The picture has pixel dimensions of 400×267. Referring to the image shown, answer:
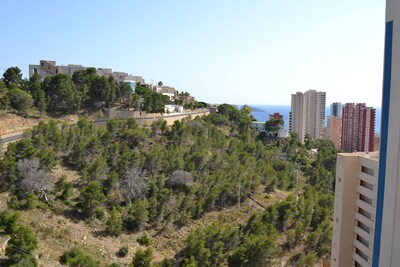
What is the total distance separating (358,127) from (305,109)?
2165cm

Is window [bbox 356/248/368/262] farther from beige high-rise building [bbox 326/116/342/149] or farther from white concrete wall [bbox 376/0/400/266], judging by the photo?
beige high-rise building [bbox 326/116/342/149]

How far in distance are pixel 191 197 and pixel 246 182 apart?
15.7ft

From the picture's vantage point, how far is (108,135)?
25656 mm

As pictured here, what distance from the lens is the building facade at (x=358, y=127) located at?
54531 mm

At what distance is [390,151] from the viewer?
9648mm

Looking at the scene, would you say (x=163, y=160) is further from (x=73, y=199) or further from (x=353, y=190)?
(x=353, y=190)

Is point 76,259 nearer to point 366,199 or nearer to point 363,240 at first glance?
point 363,240

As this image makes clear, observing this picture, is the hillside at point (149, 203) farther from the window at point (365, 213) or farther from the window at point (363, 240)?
the window at point (365, 213)

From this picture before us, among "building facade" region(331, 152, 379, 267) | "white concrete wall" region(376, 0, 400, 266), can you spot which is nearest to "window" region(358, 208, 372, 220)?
"building facade" region(331, 152, 379, 267)

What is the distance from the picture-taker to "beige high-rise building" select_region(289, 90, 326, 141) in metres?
76.4

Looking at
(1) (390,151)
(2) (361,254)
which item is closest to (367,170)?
(2) (361,254)

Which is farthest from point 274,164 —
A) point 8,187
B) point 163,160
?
point 8,187

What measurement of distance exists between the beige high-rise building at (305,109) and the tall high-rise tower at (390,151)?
67.0 metres

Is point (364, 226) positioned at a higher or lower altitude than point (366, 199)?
lower
